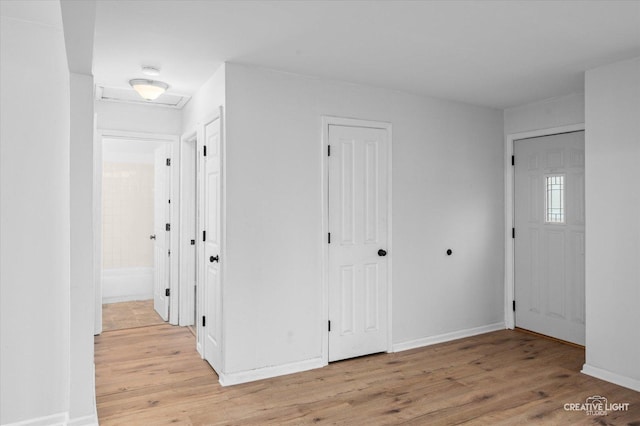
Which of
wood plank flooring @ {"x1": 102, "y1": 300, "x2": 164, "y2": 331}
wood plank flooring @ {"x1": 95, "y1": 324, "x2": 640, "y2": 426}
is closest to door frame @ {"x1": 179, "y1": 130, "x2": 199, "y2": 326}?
wood plank flooring @ {"x1": 102, "y1": 300, "x2": 164, "y2": 331}

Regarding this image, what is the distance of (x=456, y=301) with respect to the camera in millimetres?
4648

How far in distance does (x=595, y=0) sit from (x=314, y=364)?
3.24 m

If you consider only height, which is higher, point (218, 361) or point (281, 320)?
point (281, 320)

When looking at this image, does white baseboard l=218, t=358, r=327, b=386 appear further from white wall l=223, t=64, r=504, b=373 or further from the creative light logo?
the creative light logo

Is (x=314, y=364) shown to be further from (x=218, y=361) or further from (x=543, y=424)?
(x=543, y=424)

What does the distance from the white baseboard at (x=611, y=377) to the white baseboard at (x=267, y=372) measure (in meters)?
2.20

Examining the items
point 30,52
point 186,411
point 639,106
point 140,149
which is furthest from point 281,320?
point 140,149

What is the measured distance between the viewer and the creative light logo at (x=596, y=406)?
9.82 ft

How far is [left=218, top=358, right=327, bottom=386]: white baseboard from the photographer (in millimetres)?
3410

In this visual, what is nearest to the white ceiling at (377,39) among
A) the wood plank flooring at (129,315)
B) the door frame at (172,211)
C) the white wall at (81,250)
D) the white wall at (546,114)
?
the white wall at (546,114)

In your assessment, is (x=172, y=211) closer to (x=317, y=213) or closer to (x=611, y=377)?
(x=317, y=213)

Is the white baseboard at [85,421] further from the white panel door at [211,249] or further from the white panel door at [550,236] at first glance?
the white panel door at [550,236]

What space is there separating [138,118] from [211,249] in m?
2.05

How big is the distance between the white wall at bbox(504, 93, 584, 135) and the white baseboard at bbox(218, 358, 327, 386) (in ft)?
10.9
